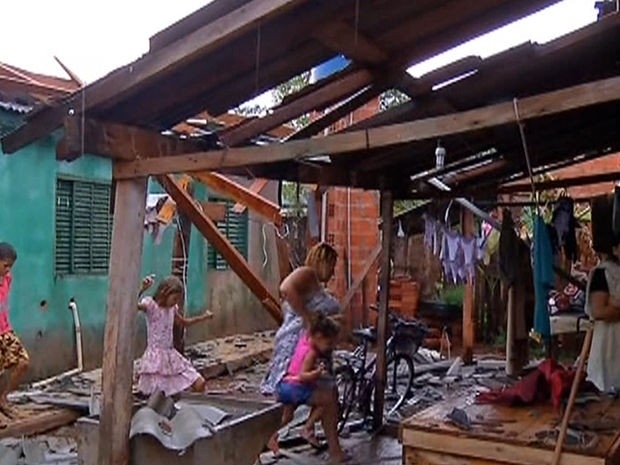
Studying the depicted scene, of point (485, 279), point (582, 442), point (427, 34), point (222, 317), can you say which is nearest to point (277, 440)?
point (582, 442)

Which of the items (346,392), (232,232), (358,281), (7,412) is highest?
(232,232)

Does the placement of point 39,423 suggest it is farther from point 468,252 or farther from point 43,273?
point 468,252

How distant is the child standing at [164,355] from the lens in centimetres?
589

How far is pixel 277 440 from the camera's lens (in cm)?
632

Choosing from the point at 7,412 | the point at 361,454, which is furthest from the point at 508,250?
the point at 7,412

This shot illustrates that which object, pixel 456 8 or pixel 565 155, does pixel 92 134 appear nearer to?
pixel 456 8

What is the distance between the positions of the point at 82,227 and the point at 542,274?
6.04 meters

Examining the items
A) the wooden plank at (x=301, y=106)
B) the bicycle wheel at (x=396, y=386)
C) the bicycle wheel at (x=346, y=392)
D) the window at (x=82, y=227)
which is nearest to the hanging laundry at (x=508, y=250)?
the bicycle wheel at (x=396, y=386)

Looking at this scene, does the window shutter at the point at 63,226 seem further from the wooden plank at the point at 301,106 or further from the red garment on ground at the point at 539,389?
the red garment on ground at the point at 539,389

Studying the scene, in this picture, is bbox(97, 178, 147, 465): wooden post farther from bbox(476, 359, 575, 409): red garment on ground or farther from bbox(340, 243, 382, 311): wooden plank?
bbox(340, 243, 382, 311): wooden plank

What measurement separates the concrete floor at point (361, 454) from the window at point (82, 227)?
4.47 meters

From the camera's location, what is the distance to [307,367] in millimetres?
5676

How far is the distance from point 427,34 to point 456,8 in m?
0.32

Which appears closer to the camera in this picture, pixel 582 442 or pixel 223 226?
pixel 582 442
